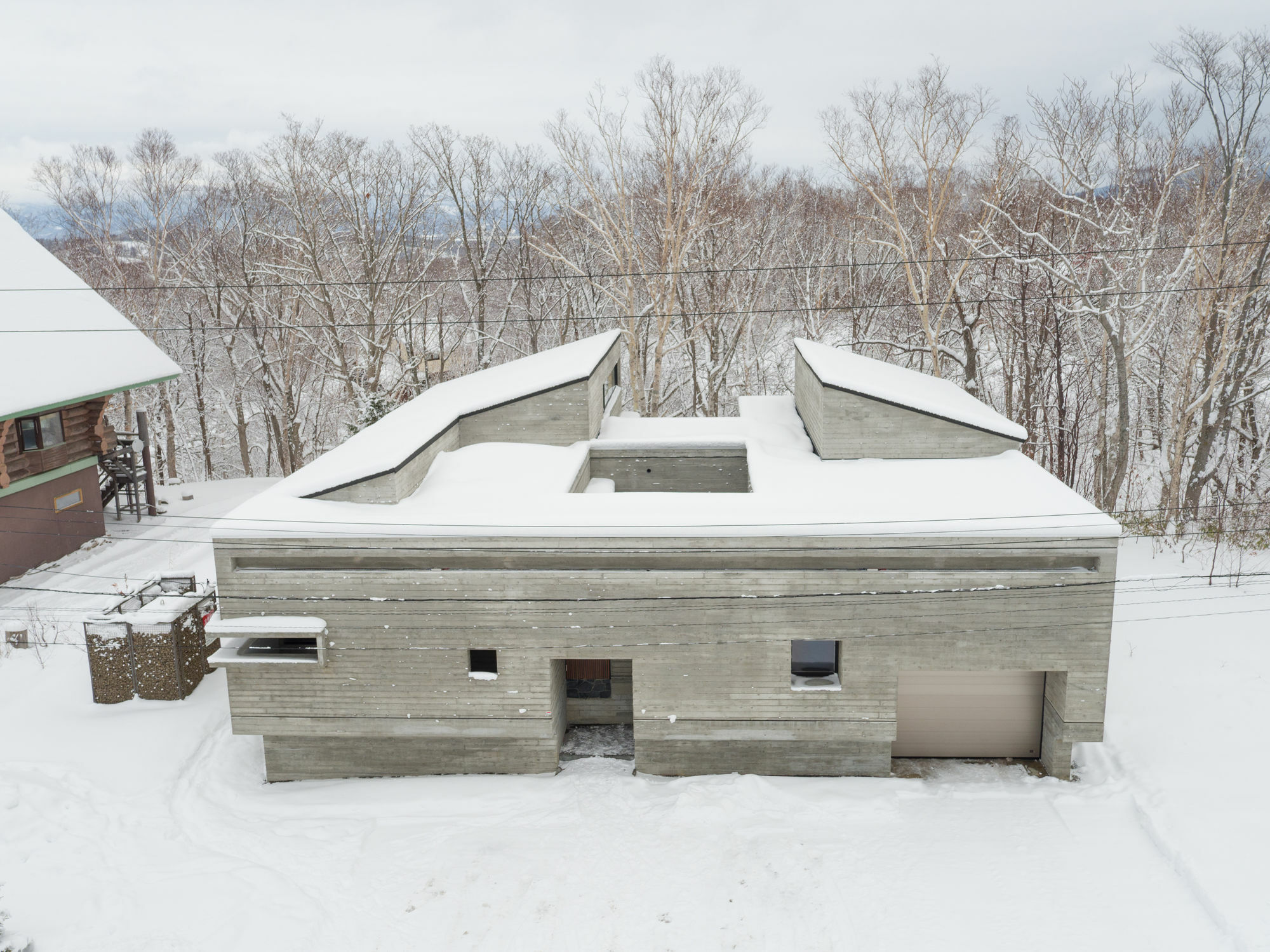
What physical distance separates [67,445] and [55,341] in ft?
9.12

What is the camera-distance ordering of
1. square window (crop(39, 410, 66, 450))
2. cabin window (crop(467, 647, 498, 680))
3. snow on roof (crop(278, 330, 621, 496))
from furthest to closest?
square window (crop(39, 410, 66, 450)) → snow on roof (crop(278, 330, 621, 496)) → cabin window (crop(467, 647, 498, 680))

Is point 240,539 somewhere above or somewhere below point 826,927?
above

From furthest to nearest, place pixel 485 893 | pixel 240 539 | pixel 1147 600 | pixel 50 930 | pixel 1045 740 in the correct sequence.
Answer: pixel 1147 600, pixel 1045 740, pixel 240 539, pixel 485 893, pixel 50 930

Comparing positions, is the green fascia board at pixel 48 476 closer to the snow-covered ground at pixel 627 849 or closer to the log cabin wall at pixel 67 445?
the log cabin wall at pixel 67 445

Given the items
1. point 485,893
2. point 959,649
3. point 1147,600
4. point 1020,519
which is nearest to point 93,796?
point 485,893

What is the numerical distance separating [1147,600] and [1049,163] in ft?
52.8

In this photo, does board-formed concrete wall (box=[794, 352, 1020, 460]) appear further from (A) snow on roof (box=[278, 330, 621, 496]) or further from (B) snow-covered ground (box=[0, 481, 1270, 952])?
(B) snow-covered ground (box=[0, 481, 1270, 952])

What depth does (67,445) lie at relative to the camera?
940 inches

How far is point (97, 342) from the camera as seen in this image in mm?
24375

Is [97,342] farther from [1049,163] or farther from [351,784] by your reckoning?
[1049,163]

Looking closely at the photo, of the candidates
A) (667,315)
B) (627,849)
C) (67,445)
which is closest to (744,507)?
(627,849)

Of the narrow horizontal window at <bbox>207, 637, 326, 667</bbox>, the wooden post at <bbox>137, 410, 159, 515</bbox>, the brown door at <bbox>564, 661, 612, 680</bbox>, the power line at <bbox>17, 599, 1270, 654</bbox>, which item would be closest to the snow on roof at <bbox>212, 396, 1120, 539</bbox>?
the power line at <bbox>17, 599, 1270, 654</bbox>

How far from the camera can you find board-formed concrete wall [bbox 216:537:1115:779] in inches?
542

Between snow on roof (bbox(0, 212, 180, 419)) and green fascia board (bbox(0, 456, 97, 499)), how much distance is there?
95.3 inches
